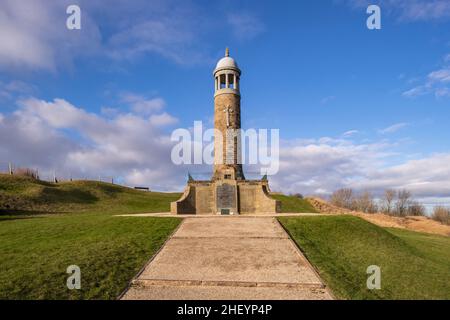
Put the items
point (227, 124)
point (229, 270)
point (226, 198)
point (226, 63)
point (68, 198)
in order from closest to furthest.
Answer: point (229, 270)
point (226, 198)
point (227, 124)
point (226, 63)
point (68, 198)

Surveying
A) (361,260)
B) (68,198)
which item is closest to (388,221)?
(361,260)

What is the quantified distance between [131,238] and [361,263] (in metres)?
11.1

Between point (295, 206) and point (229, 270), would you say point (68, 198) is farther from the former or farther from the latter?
point (229, 270)

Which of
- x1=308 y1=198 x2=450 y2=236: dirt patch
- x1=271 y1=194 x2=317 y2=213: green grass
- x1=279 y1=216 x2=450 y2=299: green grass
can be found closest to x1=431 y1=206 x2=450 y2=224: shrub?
x1=308 y1=198 x2=450 y2=236: dirt patch

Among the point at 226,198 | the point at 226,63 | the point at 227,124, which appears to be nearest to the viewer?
the point at 226,198

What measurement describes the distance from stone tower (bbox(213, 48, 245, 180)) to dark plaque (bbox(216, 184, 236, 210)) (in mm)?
2121

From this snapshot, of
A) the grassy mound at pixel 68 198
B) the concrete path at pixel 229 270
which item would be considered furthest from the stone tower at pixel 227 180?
the grassy mound at pixel 68 198

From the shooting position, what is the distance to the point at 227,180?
26.7 meters

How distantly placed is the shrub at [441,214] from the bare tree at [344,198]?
21.6 m

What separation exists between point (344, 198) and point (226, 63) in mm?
62308

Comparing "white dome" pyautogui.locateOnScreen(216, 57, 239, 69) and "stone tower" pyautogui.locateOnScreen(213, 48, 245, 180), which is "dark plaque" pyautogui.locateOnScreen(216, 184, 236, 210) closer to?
"stone tower" pyautogui.locateOnScreen(213, 48, 245, 180)

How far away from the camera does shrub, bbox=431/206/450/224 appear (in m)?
73.9

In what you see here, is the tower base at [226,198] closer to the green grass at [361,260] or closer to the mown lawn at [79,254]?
the mown lawn at [79,254]
